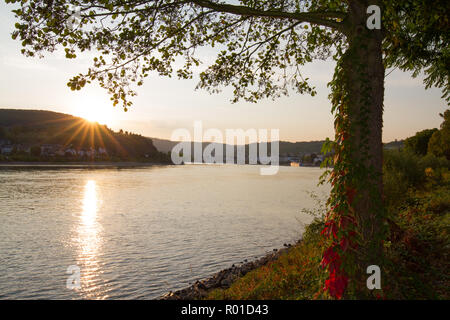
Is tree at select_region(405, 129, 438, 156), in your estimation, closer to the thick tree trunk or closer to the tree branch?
the tree branch

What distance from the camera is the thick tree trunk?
5891 mm

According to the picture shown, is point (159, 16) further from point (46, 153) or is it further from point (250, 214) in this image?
point (46, 153)

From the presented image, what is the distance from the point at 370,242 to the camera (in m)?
5.98

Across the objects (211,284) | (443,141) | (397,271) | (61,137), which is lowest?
(211,284)

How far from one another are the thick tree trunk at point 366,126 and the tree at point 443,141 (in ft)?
113

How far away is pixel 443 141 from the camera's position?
37375 millimetres

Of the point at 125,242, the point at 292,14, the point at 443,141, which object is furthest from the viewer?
the point at 443,141

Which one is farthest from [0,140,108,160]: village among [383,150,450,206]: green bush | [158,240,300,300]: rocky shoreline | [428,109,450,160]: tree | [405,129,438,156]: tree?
[158,240,300,300]: rocky shoreline

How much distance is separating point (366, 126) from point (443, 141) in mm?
37933

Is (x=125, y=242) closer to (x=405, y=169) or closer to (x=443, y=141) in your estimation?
(x=405, y=169)

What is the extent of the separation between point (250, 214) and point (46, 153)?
127 metres

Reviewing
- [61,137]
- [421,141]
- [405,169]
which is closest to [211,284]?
[405,169]

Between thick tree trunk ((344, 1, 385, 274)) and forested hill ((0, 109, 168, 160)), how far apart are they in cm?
15455
